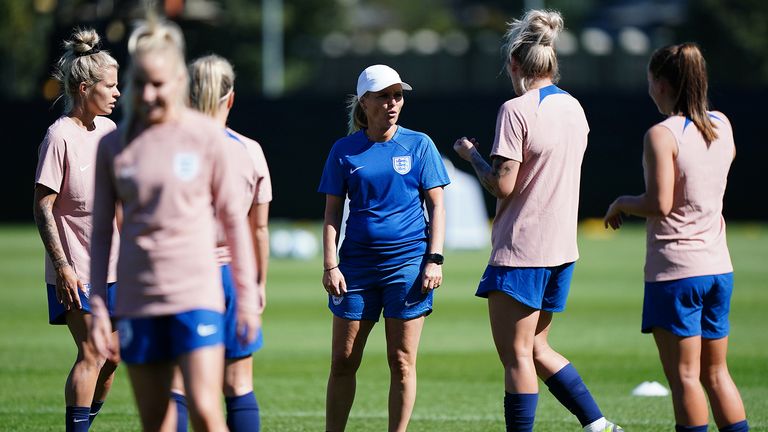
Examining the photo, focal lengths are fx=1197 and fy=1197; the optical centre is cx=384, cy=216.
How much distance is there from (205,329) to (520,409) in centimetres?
204

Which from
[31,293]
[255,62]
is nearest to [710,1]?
[255,62]

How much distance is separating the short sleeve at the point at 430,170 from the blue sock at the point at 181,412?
1.72 metres

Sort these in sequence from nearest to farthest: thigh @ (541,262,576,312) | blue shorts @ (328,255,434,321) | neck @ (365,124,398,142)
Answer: thigh @ (541,262,576,312) < blue shorts @ (328,255,434,321) < neck @ (365,124,398,142)

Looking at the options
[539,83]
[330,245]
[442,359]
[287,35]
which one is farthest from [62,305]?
[287,35]

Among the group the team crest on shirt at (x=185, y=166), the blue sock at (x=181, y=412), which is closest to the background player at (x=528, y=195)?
the blue sock at (x=181, y=412)

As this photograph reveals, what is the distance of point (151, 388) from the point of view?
4.79 meters

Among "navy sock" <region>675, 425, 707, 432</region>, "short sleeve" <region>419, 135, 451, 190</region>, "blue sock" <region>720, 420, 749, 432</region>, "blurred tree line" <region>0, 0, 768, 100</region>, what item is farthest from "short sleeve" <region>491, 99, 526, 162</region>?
"blurred tree line" <region>0, 0, 768, 100</region>

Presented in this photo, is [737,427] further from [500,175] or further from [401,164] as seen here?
[401,164]

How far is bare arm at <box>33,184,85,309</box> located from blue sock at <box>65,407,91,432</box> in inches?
21.6

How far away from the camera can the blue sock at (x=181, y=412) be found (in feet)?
18.0

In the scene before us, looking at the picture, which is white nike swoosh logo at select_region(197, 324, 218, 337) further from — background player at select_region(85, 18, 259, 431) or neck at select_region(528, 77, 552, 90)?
neck at select_region(528, 77, 552, 90)

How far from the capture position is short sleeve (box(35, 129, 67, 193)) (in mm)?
6238

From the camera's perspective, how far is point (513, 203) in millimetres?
6035

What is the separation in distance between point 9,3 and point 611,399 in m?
36.4
